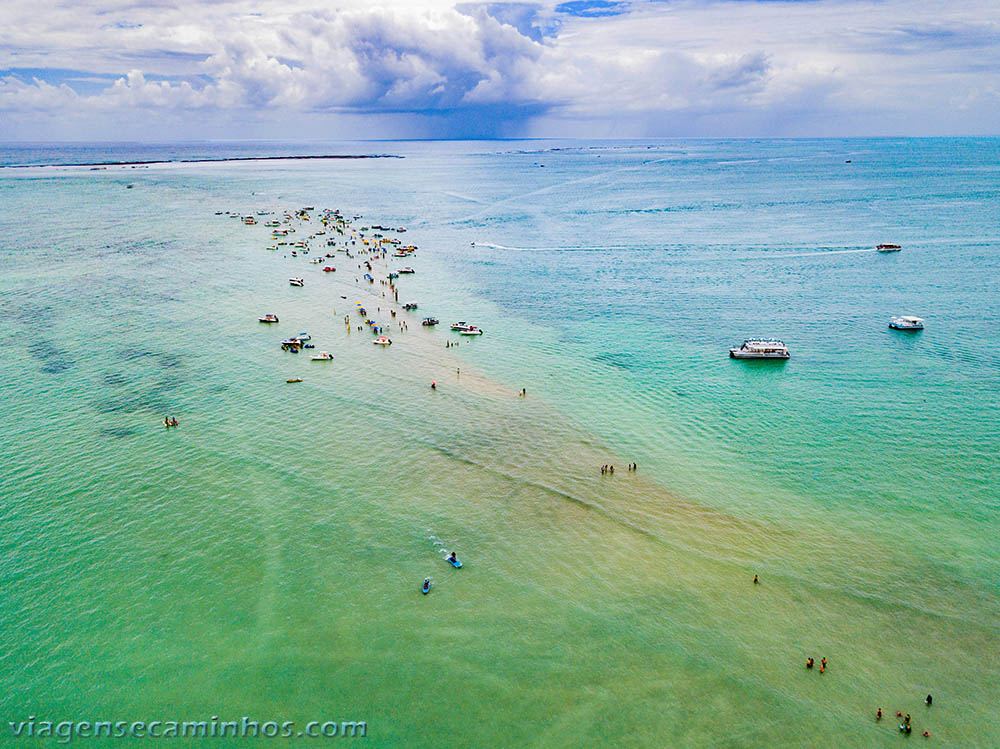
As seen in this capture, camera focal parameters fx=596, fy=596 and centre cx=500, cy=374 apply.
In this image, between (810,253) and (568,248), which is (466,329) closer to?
(568,248)

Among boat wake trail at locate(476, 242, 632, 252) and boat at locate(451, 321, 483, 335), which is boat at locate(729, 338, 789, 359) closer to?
boat at locate(451, 321, 483, 335)

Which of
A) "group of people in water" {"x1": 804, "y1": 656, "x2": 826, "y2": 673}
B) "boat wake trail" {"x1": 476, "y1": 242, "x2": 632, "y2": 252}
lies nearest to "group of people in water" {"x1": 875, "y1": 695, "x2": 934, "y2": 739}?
"group of people in water" {"x1": 804, "y1": 656, "x2": 826, "y2": 673}

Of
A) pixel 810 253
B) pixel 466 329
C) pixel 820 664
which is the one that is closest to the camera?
pixel 820 664

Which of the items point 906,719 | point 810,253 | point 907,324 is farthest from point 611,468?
point 810,253

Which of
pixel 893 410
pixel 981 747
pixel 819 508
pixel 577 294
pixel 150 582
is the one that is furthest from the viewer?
pixel 577 294

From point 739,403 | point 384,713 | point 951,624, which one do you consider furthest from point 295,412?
point 951,624

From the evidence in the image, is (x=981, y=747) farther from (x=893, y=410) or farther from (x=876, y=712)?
(x=893, y=410)
